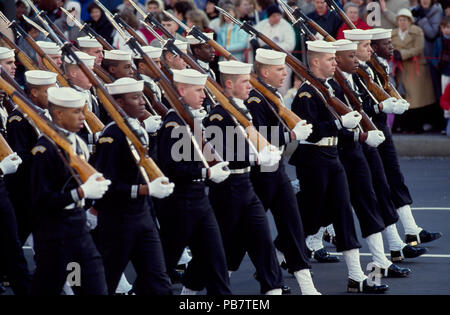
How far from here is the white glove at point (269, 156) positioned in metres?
8.51

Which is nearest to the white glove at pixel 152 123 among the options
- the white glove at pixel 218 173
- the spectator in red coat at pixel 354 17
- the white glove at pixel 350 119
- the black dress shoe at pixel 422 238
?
the white glove at pixel 350 119

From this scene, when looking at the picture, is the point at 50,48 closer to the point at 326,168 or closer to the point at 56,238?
the point at 326,168

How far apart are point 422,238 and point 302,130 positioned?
8.49ft

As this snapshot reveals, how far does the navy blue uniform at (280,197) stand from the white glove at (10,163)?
195 cm

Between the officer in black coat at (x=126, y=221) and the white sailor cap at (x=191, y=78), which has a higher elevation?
the white sailor cap at (x=191, y=78)

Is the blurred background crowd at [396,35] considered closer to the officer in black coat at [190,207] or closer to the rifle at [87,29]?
the rifle at [87,29]

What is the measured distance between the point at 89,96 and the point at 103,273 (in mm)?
2805

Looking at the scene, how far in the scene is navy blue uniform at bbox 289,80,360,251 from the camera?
9.56m

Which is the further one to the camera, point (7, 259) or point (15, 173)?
point (15, 173)

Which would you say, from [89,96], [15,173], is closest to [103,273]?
[15,173]

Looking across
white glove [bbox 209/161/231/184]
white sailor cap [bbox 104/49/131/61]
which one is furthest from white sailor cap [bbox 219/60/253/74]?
white sailor cap [bbox 104/49/131/61]

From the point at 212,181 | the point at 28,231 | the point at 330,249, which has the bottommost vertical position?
the point at 330,249

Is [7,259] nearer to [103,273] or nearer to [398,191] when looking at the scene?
[103,273]
